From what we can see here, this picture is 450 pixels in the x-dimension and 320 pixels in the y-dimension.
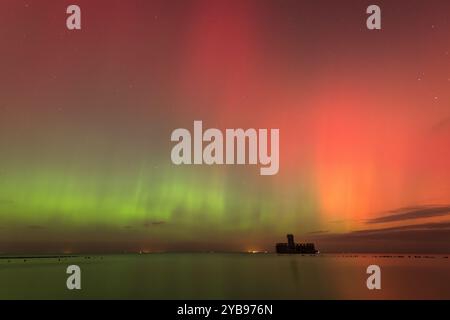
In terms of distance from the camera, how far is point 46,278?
17.4 m

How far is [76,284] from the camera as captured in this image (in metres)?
5.09

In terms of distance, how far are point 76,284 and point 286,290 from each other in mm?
7303
